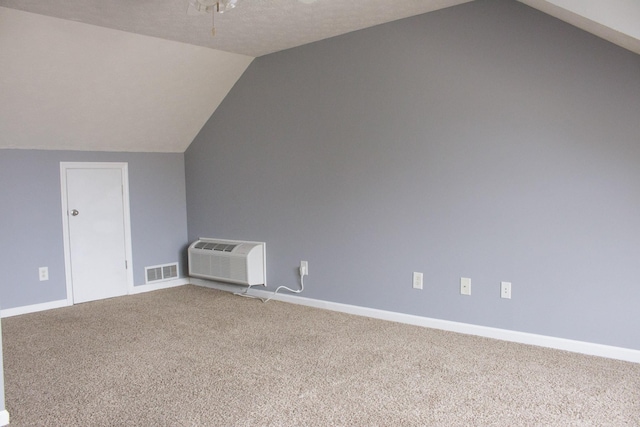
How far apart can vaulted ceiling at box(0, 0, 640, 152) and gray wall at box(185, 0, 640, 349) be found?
0.67 feet

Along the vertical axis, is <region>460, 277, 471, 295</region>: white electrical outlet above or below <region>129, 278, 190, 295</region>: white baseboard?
above

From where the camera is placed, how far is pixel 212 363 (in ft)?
9.79

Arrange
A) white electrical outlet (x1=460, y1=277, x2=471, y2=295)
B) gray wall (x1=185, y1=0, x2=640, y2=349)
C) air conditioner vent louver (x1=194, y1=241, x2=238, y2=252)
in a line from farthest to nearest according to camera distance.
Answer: air conditioner vent louver (x1=194, y1=241, x2=238, y2=252)
white electrical outlet (x1=460, y1=277, x2=471, y2=295)
gray wall (x1=185, y1=0, x2=640, y2=349)

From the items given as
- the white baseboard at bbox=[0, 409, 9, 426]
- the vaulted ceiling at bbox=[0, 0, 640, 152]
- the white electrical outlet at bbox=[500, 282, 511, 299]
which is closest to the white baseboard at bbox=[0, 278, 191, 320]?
the vaulted ceiling at bbox=[0, 0, 640, 152]

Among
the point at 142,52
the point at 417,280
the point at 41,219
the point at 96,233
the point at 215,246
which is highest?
the point at 142,52

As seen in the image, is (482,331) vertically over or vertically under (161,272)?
under

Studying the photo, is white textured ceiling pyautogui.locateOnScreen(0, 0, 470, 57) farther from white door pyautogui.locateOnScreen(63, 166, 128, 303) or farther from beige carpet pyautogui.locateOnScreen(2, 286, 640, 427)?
beige carpet pyautogui.locateOnScreen(2, 286, 640, 427)

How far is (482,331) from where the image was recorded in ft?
10.9

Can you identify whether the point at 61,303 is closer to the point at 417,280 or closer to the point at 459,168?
the point at 417,280

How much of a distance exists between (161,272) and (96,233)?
2.57 feet

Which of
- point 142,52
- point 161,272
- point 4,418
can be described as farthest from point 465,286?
point 161,272

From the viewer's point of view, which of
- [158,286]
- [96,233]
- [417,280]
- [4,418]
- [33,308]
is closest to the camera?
[4,418]

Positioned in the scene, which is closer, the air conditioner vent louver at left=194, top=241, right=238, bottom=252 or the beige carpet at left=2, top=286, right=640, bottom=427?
the beige carpet at left=2, top=286, right=640, bottom=427

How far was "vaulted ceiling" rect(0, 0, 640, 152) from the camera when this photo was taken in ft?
9.95
